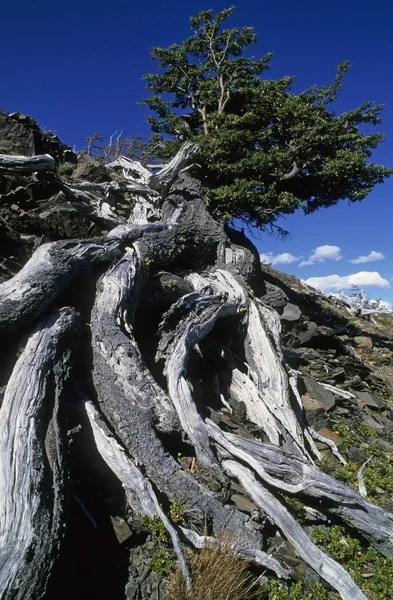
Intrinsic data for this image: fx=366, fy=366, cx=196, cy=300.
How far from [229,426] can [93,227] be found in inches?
249

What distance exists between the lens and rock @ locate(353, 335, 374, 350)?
536 inches

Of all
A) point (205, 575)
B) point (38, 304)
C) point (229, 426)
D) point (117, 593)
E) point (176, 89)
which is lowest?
point (117, 593)

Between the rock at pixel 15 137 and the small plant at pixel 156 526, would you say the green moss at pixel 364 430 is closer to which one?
the small plant at pixel 156 526

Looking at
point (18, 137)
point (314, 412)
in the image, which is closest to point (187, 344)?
point (314, 412)

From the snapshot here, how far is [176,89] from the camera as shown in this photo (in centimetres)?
1577

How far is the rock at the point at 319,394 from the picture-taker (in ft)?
27.2

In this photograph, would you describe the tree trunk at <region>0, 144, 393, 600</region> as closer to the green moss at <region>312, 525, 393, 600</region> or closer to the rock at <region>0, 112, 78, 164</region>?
the green moss at <region>312, 525, 393, 600</region>

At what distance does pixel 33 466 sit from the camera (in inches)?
164

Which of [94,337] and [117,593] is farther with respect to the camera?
[94,337]

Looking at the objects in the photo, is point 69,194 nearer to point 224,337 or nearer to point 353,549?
point 224,337

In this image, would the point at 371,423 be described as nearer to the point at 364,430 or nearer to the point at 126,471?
the point at 364,430

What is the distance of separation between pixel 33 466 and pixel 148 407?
1758mm

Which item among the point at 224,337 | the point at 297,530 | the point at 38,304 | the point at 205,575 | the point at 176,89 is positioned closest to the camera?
the point at 205,575

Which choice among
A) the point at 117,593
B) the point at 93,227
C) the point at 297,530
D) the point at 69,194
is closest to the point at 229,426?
the point at 297,530
